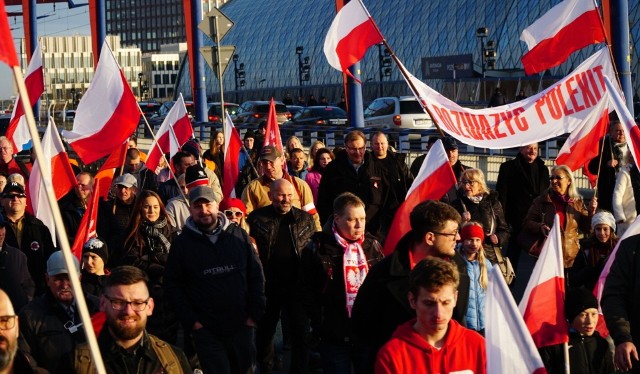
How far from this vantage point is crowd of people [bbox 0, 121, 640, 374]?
203 inches

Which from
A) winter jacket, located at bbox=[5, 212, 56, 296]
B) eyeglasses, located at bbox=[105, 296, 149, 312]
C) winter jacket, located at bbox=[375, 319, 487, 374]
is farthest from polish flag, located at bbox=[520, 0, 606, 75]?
eyeglasses, located at bbox=[105, 296, 149, 312]

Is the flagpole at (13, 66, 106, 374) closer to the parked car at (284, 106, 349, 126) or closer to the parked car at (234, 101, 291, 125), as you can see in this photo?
the parked car at (284, 106, 349, 126)

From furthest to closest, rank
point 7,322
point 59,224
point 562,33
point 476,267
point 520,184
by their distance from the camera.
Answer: point 562,33, point 520,184, point 476,267, point 7,322, point 59,224

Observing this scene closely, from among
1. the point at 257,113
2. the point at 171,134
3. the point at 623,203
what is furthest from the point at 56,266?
the point at 257,113

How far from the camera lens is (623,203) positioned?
34.2ft

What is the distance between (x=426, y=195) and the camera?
825 centimetres

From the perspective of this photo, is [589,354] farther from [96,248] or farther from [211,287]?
[96,248]

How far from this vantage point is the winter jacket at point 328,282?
7.38m

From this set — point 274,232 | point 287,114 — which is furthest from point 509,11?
point 274,232

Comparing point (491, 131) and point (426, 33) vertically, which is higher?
point (426, 33)

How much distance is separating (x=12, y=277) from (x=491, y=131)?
3.92m

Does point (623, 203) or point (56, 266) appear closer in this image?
point (56, 266)

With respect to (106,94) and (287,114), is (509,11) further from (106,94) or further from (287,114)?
(106,94)

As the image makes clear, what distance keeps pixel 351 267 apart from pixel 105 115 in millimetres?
5224
